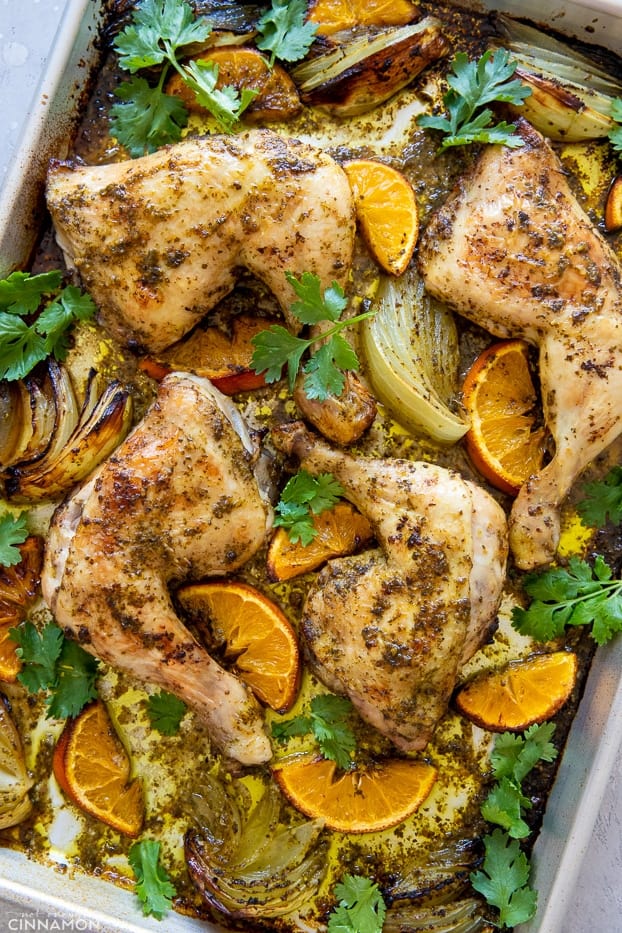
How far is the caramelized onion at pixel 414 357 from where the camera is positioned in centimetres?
264

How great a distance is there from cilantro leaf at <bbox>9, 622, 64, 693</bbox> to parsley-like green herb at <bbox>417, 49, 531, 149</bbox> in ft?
6.77

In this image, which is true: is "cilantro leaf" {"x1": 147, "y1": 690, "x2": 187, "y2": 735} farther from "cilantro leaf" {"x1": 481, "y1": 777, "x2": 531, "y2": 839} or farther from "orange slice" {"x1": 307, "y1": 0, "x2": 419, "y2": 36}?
"orange slice" {"x1": 307, "y1": 0, "x2": 419, "y2": 36}

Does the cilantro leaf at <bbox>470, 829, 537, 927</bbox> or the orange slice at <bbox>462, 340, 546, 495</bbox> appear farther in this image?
the orange slice at <bbox>462, 340, 546, 495</bbox>

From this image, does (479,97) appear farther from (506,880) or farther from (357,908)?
(357,908)

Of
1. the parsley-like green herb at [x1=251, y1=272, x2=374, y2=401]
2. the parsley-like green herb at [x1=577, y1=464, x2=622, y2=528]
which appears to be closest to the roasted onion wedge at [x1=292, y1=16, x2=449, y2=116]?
the parsley-like green herb at [x1=251, y1=272, x2=374, y2=401]

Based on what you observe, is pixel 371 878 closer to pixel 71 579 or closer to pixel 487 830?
pixel 487 830

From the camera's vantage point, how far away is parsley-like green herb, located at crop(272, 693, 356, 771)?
2596 millimetres

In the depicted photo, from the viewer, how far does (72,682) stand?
8.72 ft


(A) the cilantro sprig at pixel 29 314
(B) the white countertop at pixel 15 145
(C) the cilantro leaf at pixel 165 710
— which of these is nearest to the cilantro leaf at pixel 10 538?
(A) the cilantro sprig at pixel 29 314

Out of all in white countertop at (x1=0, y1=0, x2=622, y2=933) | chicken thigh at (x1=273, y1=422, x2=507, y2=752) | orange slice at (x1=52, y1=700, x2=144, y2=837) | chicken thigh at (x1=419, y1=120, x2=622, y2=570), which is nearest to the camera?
chicken thigh at (x1=273, y1=422, x2=507, y2=752)

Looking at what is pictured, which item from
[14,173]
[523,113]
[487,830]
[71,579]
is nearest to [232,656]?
[71,579]

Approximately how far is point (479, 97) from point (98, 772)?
2.53 meters

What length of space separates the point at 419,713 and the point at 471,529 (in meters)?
0.59

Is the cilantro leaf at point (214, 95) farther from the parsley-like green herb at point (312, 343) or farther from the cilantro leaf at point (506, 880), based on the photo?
the cilantro leaf at point (506, 880)
